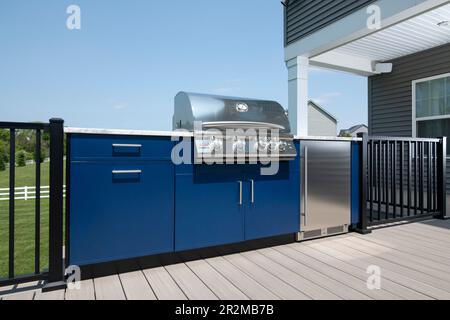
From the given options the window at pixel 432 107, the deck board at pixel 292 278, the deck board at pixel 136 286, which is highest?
the window at pixel 432 107

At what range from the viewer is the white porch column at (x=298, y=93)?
16.2 ft

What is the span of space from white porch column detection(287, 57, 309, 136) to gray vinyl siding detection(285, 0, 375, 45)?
0.49 m

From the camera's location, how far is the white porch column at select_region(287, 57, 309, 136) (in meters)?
4.93

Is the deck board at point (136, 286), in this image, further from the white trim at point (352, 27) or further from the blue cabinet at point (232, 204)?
the white trim at point (352, 27)

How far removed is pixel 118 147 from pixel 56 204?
51cm

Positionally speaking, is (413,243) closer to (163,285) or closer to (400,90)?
(163,285)

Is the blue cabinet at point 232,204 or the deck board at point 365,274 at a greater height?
the blue cabinet at point 232,204

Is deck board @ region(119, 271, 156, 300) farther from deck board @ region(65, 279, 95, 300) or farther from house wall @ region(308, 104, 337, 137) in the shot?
house wall @ region(308, 104, 337, 137)

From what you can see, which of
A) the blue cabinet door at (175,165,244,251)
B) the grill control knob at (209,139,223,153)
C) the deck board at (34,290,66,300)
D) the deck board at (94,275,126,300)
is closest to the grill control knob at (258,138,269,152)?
the blue cabinet door at (175,165,244,251)

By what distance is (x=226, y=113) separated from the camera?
237cm

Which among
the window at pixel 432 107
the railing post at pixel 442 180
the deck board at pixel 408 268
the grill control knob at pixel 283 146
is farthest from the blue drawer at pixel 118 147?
the window at pixel 432 107

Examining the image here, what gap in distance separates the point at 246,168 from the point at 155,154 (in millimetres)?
782

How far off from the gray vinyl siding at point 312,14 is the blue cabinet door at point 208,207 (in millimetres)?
3389

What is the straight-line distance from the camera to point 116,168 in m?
1.82
